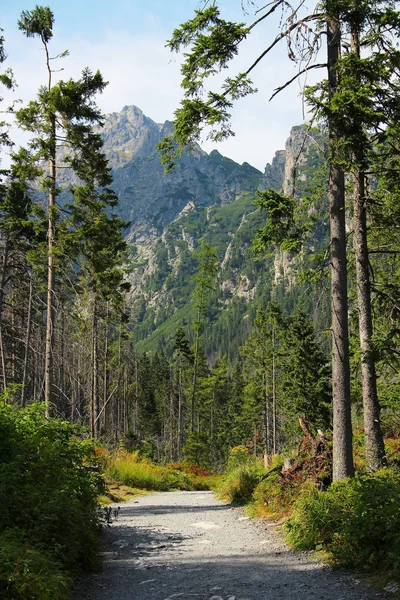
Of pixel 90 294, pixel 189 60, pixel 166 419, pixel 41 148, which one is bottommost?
pixel 166 419

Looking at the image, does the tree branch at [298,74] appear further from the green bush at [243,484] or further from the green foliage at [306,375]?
the green foliage at [306,375]

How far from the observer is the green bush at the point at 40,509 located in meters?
4.01

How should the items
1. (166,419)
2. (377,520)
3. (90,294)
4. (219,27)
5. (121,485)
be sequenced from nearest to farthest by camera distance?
(377,520) < (219,27) < (121,485) < (90,294) < (166,419)

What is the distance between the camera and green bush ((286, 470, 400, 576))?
552 centimetres

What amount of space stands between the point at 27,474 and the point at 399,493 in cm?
433

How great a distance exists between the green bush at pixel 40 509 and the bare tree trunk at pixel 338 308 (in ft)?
13.9

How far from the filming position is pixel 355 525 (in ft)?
19.1

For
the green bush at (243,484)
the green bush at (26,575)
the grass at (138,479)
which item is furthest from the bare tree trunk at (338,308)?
the grass at (138,479)

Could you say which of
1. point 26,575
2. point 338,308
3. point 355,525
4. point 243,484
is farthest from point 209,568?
point 243,484

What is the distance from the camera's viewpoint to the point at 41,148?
1498cm

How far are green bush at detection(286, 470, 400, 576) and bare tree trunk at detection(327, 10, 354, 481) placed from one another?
3.86 ft

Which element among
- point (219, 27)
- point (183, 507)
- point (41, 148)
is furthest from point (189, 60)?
point (183, 507)

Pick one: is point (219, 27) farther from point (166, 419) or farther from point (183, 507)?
point (166, 419)

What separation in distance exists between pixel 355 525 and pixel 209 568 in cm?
192
